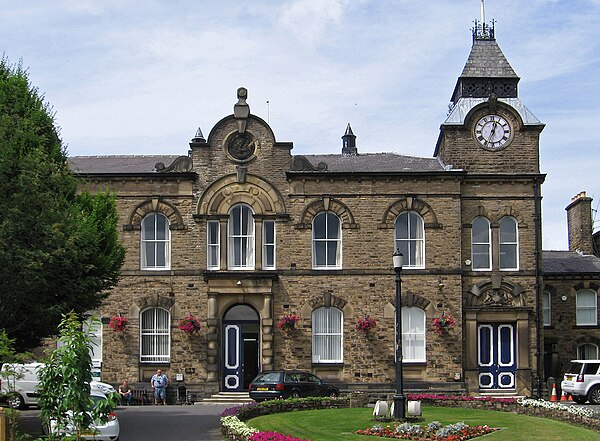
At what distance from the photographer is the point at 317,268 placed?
3784cm

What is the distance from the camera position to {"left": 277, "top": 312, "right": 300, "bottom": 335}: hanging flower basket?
3706cm

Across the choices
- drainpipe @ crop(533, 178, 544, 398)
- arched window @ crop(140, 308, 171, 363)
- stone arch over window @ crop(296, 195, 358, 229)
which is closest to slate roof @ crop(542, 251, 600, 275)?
drainpipe @ crop(533, 178, 544, 398)

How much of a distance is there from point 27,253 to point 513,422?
1364 cm

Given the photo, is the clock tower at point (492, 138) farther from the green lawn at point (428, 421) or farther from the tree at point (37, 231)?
the tree at point (37, 231)

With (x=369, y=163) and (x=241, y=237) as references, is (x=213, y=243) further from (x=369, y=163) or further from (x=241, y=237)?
(x=369, y=163)

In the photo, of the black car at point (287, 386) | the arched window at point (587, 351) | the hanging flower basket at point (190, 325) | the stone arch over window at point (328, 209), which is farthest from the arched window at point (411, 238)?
the arched window at point (587, 351)

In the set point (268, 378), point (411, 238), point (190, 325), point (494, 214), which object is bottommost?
point (268, 378)

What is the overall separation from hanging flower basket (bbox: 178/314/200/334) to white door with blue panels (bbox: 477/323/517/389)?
11110 mm

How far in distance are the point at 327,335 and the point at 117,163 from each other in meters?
11.6

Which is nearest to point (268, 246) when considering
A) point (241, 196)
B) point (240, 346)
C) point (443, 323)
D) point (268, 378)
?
point (241, 196)

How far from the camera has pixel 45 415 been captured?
627 inches

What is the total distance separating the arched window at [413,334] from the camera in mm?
37688

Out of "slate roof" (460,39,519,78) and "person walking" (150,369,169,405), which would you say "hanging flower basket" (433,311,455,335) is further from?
"person walking" (150,369,169,405)

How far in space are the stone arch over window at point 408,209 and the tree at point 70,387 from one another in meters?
23.0
